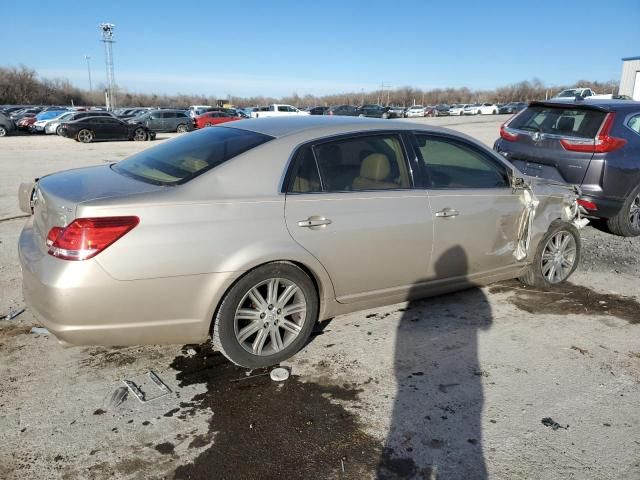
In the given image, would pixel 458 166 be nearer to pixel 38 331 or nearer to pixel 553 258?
pixel 553 258

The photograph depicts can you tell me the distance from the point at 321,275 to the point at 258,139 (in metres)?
1.03

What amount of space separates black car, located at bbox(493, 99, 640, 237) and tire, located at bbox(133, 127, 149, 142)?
915 inches

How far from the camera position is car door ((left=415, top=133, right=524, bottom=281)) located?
3977 millimetres

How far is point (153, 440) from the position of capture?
2.70 m

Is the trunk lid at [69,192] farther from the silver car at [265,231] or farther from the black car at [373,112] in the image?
the black car at [373,112]

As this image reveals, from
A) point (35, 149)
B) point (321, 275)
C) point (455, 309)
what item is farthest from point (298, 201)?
point (35, 149)

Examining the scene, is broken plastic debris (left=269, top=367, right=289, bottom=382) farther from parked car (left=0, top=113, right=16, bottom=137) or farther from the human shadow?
parked car (left=0, top=113, right=16, bottom=137)

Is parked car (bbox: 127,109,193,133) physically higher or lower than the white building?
lower

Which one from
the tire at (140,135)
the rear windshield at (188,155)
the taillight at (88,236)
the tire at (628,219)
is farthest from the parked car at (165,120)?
the taillight at (88,236)

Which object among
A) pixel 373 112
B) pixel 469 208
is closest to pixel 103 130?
pixel 469 208

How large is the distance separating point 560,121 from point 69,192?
608 cm

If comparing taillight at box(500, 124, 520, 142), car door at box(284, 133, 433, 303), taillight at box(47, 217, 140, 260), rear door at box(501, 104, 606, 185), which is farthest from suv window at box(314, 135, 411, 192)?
taillight at box(500, 124, 520, 142)

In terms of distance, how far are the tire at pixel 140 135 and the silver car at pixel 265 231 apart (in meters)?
24.0

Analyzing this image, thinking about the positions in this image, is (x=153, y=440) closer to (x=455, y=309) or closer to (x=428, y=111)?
(x=455, y=309)
